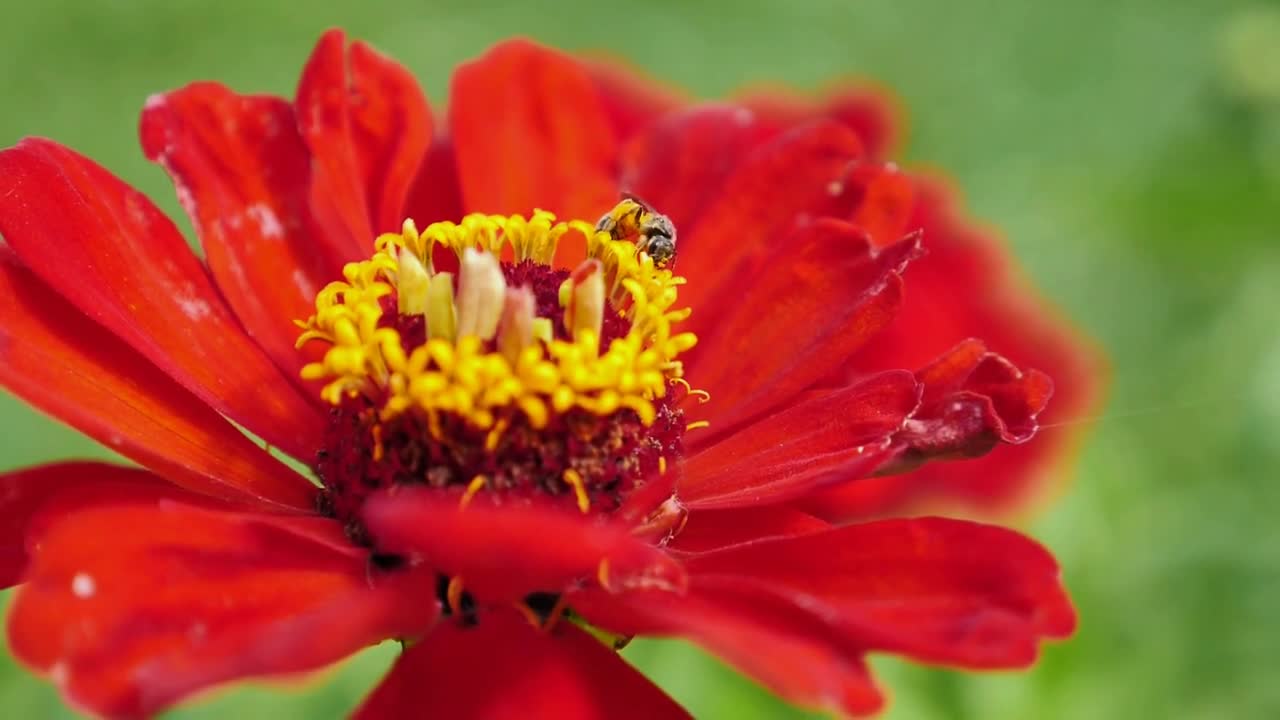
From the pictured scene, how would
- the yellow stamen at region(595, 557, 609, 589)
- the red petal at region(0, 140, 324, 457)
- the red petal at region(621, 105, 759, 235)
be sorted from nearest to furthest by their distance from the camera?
the yellow stamen at region(595, 557, 609, 589) < the red petal at region(0, 140, 324, 457) < the red petal at region(621, 105, 759, 235)

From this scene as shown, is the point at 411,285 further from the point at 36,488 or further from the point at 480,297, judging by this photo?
the point at 36,488

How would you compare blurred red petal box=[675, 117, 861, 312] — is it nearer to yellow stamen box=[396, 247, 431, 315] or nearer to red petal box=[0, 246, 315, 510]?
yellow stamen box=[396, 247, 431, 315]

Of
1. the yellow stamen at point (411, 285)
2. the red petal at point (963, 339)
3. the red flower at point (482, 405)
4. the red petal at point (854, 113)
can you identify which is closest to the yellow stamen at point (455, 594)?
the red flower at point (482, 405)

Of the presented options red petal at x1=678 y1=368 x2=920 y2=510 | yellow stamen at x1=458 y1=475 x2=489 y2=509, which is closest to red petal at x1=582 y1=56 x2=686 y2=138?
red petal at x1=678 y1=368 x2=920 y2=510

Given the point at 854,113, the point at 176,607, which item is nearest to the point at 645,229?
the point at 176,607

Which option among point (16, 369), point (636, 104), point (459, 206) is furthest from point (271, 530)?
point (636, 104)

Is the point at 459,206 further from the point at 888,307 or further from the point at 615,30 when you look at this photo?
the point at 615,30
